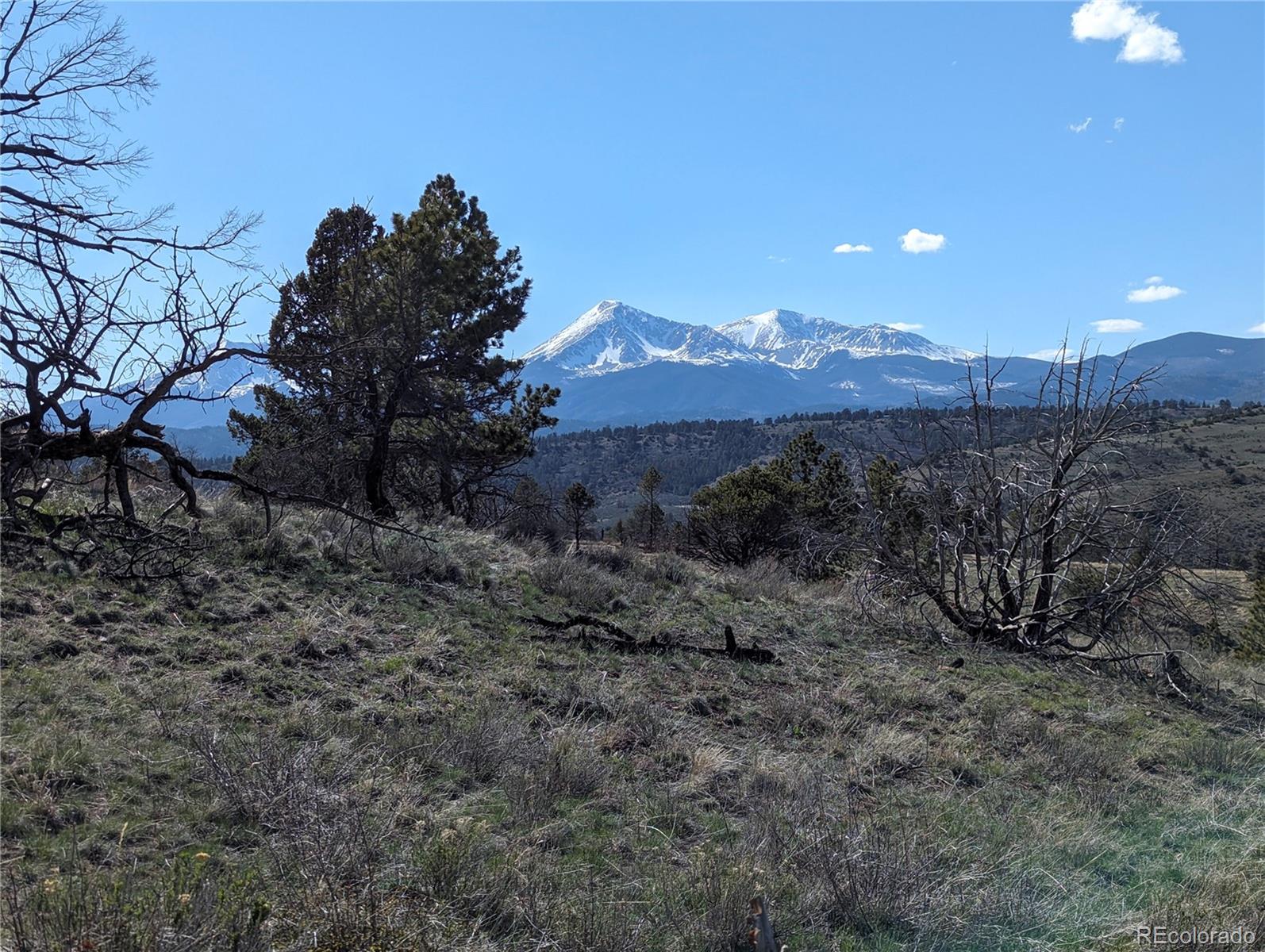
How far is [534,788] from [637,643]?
414 cm

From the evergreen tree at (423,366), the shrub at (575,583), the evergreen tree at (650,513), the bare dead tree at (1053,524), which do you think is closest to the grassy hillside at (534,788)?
the shrub at (575,583)

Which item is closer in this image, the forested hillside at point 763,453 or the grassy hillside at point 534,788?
the grassy hillside at point 534,788

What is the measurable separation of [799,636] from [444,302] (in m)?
10.7

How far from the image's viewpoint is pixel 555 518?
2398 centimetres

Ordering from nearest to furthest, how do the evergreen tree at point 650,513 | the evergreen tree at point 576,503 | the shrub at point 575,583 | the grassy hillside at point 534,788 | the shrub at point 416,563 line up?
the grassy hillside at point 534,788 < the shrub at point 416,563 < the shrub at point 575,583 < the evergreen tree at point 576,503 < the evergreen tree at point 650,513

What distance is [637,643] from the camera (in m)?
8.61

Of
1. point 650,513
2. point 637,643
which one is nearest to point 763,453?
point 650,513

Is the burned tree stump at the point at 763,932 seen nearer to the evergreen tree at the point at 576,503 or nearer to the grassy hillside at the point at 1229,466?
the evergreen tree at the point at 576,503

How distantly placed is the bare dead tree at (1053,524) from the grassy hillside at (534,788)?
6.11ft

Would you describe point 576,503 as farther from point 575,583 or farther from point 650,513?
point 575,583

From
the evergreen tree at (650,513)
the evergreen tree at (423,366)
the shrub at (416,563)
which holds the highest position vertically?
the evergreen tree at (423,366)

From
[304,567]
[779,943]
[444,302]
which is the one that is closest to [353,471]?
[444,302]

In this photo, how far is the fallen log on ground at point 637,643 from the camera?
8.51 m

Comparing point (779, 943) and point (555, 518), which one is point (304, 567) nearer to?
point (779, 943)
